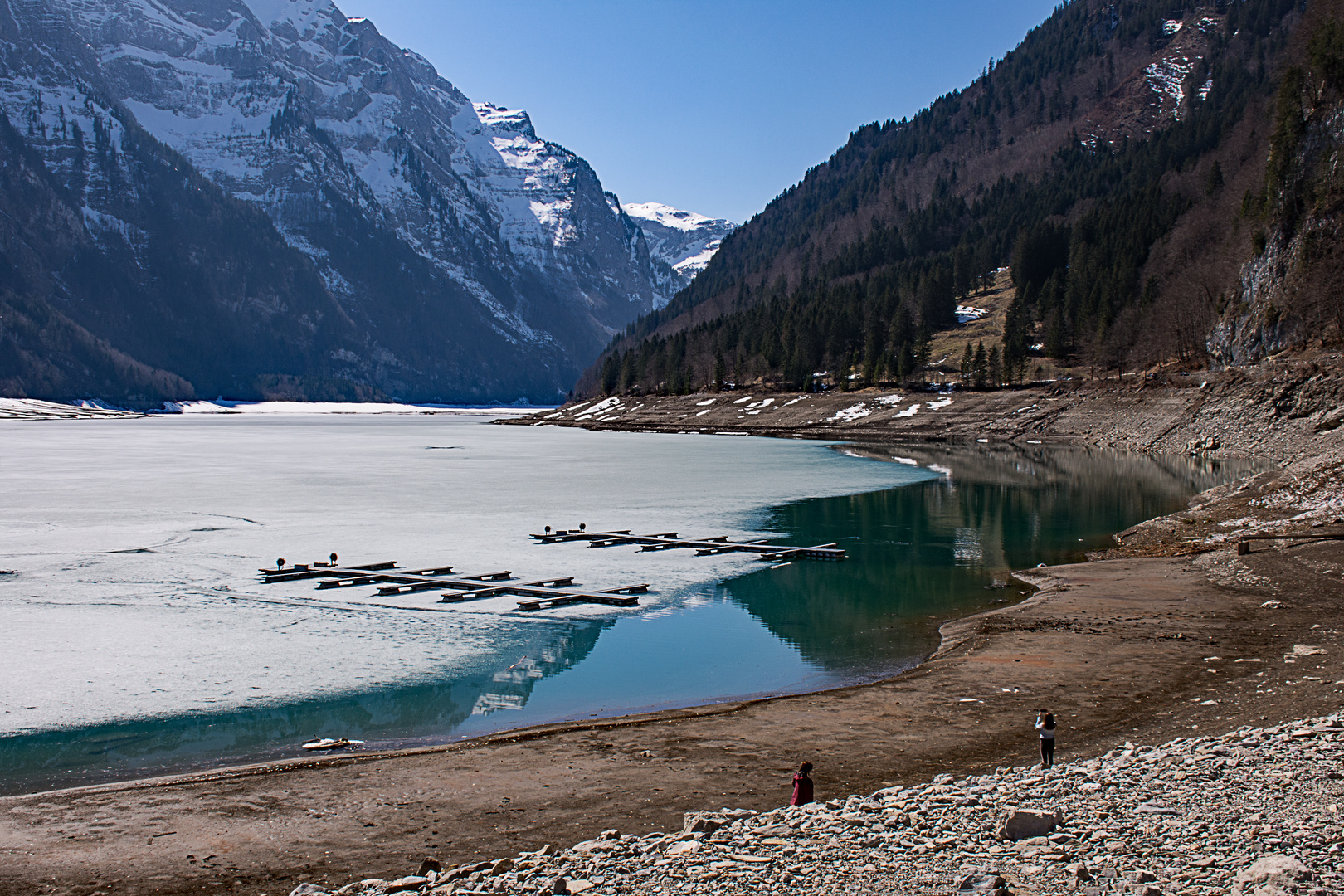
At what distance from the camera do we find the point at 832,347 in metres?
160

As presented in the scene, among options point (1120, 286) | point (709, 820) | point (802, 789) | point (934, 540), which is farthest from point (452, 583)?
point (1120, 286)

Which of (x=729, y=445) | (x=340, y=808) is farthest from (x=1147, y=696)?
(x=729, y=445)

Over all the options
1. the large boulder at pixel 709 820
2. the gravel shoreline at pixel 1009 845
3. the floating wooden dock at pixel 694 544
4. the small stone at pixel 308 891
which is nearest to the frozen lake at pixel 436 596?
the floating wooden dock at pixel 694 544

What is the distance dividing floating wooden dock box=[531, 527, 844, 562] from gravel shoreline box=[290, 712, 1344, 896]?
A: 23063mm

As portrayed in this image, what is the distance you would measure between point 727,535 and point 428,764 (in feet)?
86.4

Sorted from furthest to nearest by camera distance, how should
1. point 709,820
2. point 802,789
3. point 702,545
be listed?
point 702,545
point 802,789
point 709,820

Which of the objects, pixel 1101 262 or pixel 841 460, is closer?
pixel 841 460

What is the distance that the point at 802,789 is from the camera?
11.6 metres

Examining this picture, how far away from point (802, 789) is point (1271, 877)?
513 cm

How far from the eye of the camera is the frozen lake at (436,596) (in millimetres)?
17422

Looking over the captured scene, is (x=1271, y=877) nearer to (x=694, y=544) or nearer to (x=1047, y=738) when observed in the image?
(x=1047, y=738)

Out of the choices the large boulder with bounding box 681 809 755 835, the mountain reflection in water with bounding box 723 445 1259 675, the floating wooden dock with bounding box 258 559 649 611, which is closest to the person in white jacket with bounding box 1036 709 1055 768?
the large boulder with bounding box 681 809 755 835

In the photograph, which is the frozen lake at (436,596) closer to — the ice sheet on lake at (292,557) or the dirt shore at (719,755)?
the ice sheet on lake at (292,557)

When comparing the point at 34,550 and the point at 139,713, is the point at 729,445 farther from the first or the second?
the point at 139,713
